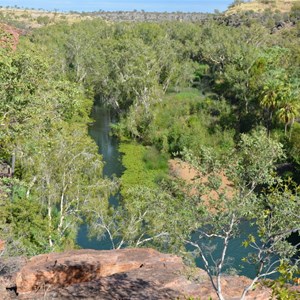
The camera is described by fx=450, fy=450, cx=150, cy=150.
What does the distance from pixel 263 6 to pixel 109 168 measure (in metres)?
86.5

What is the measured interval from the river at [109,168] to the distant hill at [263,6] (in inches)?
2510

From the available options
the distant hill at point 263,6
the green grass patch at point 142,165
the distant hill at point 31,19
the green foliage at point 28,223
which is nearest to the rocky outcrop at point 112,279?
the green foliage at point 28,223

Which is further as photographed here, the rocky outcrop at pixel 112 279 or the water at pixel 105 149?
the water at pixel 105 149

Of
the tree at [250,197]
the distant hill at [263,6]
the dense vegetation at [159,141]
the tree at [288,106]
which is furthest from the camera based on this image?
the distant hill at [263,6]

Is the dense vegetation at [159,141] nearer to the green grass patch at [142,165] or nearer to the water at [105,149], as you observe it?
the green grass patch at [142,165]

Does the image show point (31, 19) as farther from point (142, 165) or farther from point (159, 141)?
point (142, 165)

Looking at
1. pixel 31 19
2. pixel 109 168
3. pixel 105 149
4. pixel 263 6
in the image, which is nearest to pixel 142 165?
pixel 109 168

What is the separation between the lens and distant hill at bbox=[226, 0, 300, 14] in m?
110

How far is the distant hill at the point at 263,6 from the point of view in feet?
360

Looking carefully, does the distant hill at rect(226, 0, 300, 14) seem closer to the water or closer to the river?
the water

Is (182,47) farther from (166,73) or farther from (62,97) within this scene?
(62,97)

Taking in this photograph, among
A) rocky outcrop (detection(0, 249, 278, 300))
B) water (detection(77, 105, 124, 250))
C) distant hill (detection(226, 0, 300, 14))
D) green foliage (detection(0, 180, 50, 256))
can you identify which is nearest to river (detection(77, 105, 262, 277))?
water (detection(77, 105, 124, 250))

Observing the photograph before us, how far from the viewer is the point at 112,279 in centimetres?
1409

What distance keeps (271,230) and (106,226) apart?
45.9ft
